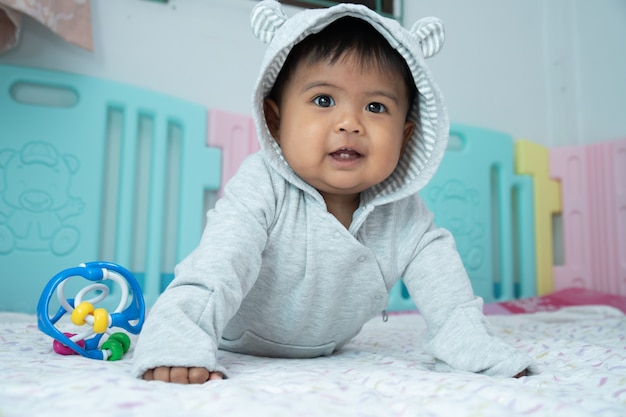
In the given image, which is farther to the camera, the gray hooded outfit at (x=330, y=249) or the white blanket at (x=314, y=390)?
the gray hooded outfit at (x=330, y=249)

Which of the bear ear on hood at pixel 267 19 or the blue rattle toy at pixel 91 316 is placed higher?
the bear ear on hood at pixel 267 19

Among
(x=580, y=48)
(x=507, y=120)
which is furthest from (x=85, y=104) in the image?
(x=580, y=48)

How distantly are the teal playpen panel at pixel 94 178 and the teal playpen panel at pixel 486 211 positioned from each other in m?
0.68

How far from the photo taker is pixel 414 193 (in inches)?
34.9

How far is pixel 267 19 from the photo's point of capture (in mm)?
832

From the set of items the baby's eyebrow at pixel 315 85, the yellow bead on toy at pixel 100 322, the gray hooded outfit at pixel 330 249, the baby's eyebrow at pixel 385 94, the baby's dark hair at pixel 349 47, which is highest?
the baby's dark hair at pixel 349 47

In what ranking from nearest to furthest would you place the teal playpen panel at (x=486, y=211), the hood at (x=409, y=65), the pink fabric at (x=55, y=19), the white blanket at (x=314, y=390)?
the white blanket at (x=314, y=390) → the hood at (x=409, y=65) → the pink fabric at (x=55, y=19) → the teal playpen panel at (x=486, y=211)

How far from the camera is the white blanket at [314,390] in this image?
41 centimetres

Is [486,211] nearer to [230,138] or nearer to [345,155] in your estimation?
[230,138]

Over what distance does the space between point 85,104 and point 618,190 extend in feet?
5.23

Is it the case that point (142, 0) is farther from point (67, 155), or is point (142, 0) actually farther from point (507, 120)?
point (507, 120)

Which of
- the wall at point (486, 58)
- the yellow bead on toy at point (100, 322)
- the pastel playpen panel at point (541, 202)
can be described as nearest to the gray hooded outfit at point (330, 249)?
the yellow bead on toy at point (100, 322)

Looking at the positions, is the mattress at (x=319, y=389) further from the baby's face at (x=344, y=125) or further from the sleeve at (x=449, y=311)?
the baby's face at (x=344, y=125)

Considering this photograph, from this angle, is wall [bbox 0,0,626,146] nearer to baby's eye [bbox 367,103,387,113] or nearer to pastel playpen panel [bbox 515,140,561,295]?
pastel playpen panel [bbox 515,140,561,295]
